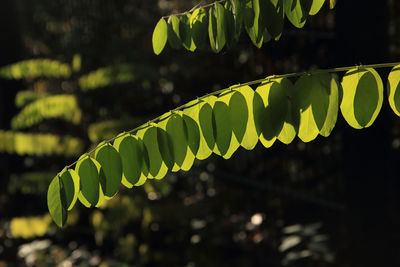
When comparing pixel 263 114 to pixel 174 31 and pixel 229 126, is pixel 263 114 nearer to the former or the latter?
pixel 229 126

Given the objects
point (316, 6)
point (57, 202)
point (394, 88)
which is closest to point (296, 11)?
point (316, 6)

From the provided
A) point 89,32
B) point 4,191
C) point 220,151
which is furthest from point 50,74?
point 220,151

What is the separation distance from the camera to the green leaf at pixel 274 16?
1706 mm

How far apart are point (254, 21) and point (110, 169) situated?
1.67 ft

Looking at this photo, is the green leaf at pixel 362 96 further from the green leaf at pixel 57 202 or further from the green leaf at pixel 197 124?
the green leaf at pixel 57 202

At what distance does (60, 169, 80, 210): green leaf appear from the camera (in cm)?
169

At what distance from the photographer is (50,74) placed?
6262 mm

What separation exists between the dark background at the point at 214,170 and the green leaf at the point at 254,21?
923 millimetres

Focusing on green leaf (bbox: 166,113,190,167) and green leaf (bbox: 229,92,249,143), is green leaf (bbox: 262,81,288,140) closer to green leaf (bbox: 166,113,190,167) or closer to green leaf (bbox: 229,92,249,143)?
green leaf (bbox: 229,92,249,143)

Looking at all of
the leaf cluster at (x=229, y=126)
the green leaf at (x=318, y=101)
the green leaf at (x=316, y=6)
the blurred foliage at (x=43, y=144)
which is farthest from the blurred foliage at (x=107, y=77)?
the green leaf at (x=318, y=101)

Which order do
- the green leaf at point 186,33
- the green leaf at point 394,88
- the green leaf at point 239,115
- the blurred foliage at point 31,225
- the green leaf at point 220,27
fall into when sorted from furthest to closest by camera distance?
the blurred foliage at point 31,225, the green leaf at point 186,33, the green leaf at point 220,27, the green leaf at point 239,115, the green leaf at point 394,88

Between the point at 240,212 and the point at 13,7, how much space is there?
14.3 feet

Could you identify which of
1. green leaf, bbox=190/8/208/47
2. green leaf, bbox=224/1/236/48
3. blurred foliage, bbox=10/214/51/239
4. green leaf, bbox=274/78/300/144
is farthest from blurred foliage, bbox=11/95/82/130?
green leaf, bbox=274/78/300/144

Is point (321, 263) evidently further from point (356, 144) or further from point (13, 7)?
point (13, 7)
